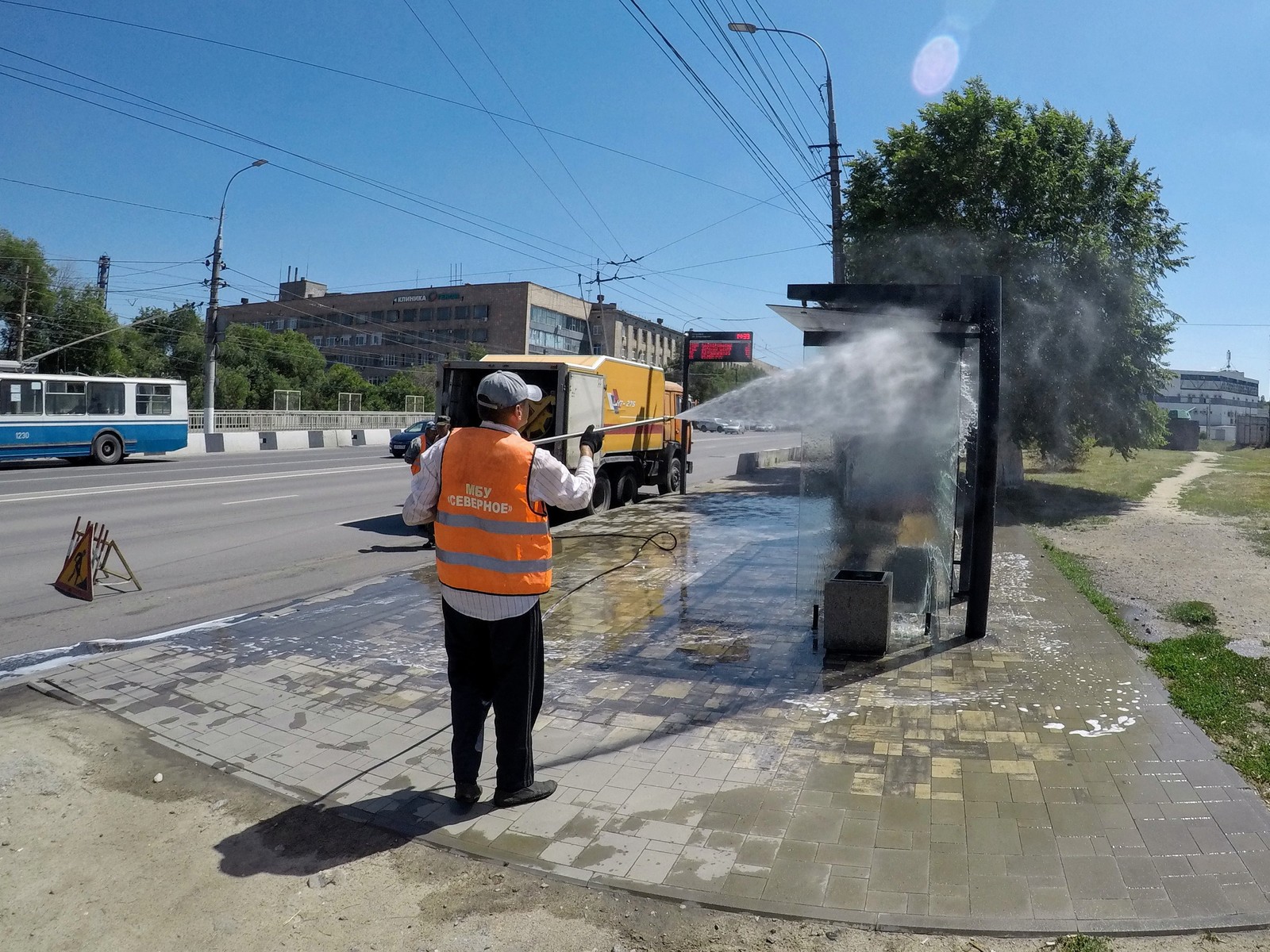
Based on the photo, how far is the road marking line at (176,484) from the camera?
1562 centimetres

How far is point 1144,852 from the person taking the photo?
3611 mm

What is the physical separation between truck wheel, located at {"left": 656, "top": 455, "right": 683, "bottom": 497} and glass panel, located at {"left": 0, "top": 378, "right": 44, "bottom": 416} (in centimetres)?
1602

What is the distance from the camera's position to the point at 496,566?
3922 millimetres

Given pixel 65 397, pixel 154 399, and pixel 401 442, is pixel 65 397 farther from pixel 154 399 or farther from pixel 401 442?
pixel 401 442

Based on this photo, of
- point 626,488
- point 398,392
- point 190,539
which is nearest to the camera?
point 190,539

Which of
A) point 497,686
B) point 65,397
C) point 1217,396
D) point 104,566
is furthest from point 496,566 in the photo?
point 1217,396

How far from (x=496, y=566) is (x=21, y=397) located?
2320 cm

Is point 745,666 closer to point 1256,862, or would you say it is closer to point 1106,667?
point 1106,667

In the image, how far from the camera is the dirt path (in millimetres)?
7477

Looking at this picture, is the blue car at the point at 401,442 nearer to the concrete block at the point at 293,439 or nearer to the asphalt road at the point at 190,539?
the concrete block at the point at 293,439

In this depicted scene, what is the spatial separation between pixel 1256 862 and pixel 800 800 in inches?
70.9

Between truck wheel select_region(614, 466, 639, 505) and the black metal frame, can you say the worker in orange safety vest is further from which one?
truck wheel select_region(614, 466, 639, 505)

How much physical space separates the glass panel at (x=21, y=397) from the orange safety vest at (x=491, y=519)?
22.7 metres

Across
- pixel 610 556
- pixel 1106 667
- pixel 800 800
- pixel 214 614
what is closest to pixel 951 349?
pixel 1106 667
